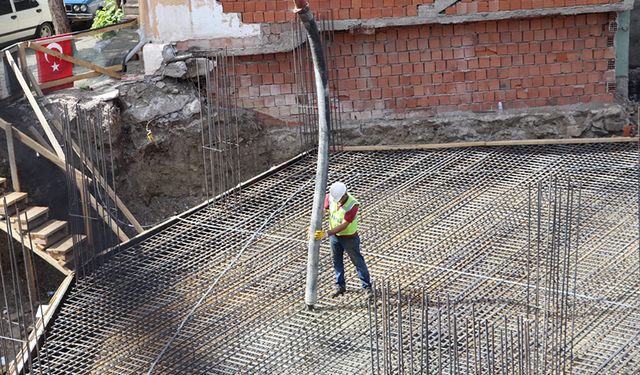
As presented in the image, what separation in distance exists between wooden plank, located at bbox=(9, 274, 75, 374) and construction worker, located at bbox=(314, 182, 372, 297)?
2.42 metres

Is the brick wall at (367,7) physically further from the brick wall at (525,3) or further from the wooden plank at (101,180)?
the wooden plank at (101,180)

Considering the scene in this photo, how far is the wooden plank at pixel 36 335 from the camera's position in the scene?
314 inches

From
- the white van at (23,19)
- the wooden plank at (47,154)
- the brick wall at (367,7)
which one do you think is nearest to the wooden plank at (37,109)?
the wooden plank at (47,154)

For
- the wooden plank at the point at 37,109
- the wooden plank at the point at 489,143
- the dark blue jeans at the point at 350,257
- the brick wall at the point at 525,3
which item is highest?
the brick wall at the point at 525,3

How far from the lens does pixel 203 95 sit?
12.8 m

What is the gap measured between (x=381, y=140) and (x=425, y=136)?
1.82 feet

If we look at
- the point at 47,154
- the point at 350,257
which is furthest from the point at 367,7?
the point at 350,257

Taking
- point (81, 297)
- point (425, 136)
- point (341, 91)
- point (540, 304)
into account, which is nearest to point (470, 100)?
point (425, 136)

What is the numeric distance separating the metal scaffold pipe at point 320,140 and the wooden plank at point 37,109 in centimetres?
370

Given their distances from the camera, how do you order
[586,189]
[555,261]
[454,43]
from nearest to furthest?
[555,261]
[586,189]
[454,43]

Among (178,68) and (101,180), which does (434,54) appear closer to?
(178,68)

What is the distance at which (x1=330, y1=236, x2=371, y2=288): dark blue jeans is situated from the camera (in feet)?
29.2

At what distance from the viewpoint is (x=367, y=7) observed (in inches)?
484

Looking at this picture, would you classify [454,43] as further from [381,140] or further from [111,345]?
[111,345]
